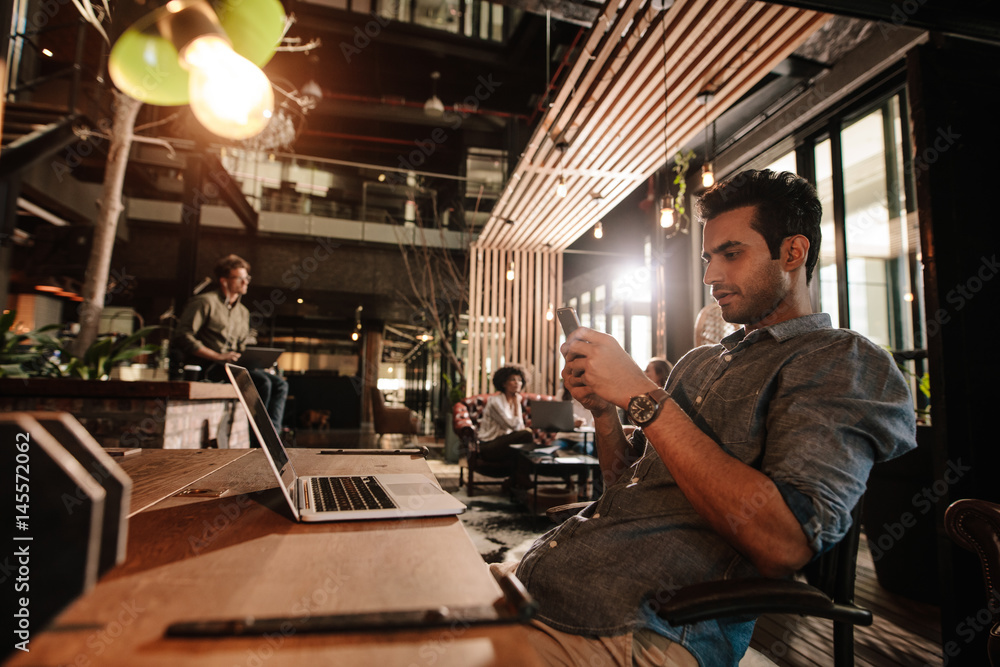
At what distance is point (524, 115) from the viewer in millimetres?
8641

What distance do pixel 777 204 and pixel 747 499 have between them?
73cm

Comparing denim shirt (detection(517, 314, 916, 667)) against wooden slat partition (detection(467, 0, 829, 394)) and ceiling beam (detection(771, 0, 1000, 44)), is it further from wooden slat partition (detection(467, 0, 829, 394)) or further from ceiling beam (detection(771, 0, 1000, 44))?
wooden slat partition (detection(467, 0, 829, 394))

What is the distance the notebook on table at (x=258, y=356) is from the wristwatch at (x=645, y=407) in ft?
10.4

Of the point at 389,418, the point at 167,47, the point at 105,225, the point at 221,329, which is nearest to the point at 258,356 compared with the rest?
the point at 221,329

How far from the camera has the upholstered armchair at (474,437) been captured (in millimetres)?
5113

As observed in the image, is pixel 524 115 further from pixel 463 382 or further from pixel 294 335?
pixel 294 335

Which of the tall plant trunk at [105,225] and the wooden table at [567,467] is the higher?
the tall plant trunk at [105,225]

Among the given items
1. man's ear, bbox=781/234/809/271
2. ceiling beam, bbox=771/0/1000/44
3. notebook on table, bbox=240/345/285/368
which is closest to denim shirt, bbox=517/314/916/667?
man's ear, bbox=781/234/809/271

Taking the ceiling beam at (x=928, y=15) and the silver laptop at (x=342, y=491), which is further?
the ceiling beam at (x=928, y=15)

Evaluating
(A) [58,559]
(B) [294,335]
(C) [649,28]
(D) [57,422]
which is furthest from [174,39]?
(B) [294,335]

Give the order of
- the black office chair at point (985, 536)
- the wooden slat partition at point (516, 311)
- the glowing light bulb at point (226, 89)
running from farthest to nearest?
the wooden slat partition at point (516, 311) < the glowing light bulb at point (226, 89) < the black office chair at point (985, 536)

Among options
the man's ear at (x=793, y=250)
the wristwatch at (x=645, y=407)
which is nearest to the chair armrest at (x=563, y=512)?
the wristwatch at (x=645, y=407)

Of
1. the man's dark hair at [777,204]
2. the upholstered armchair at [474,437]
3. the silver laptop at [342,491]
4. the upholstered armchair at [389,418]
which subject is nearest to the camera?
the silver laptop at [342,491]

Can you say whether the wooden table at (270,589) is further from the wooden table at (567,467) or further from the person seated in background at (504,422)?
the person seated in background at (504,422)
